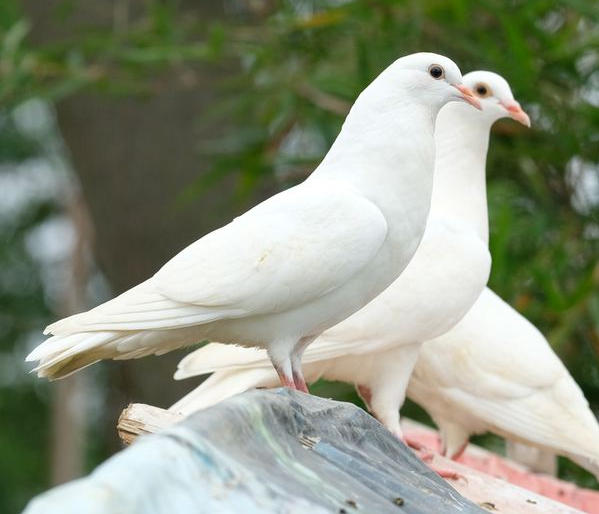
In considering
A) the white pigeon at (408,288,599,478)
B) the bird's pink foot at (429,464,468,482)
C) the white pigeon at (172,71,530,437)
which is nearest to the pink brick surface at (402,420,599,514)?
the bird's pink foot at (429,464,468,482)

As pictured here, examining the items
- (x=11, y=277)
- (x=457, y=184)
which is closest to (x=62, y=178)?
(x=11, y=277)

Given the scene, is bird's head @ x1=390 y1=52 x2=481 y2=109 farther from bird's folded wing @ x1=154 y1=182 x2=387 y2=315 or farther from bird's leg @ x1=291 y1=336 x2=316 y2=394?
bird's leg @ x1=291 y1=336 x2=316 y2=394

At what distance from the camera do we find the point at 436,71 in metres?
3.58

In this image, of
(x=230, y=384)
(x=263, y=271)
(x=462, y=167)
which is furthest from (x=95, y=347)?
(x=462, y=167)

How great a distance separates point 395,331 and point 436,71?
92 centimetres

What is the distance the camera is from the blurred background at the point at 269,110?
21.6 ft

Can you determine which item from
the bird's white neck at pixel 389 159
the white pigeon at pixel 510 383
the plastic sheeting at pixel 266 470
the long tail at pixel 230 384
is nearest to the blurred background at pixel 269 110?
the white pigeon at pixel 510 383

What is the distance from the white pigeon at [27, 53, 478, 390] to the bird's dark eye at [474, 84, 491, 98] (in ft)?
4.00

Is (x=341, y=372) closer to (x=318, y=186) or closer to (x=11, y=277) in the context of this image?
(x=318, y=186)

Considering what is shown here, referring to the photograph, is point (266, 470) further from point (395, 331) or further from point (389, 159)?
point (395, 331)

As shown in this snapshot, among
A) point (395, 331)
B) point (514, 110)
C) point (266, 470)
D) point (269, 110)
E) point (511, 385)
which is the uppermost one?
point (514, 110)

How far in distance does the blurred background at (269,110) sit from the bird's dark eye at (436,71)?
2.36m

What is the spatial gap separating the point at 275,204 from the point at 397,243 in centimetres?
33

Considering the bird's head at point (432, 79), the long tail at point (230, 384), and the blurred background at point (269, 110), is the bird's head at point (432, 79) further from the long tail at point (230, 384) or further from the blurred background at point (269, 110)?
A: the blurred background at point (269, 110)
